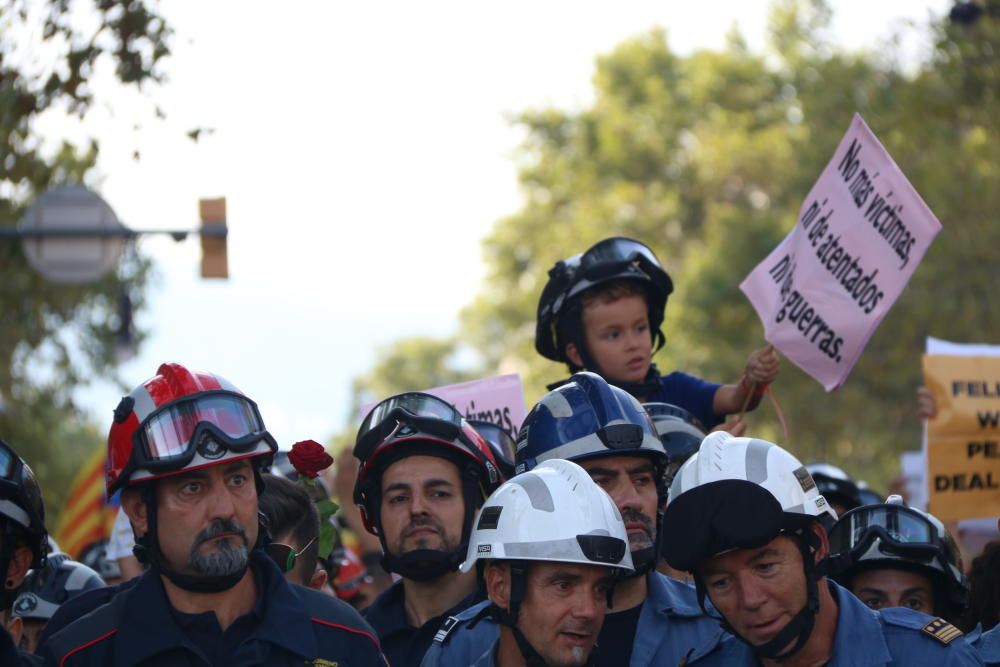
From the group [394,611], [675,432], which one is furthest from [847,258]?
[394,611]

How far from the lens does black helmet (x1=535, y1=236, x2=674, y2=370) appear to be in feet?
27.6

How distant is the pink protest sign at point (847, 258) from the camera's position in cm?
856

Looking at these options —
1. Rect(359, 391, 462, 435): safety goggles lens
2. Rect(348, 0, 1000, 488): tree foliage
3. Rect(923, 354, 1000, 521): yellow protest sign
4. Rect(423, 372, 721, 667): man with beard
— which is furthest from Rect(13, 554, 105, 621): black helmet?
Rect(348, 0, 1000, 488): tree foliage

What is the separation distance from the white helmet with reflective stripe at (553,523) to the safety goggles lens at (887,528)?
1.62m

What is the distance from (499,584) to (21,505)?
1600mm

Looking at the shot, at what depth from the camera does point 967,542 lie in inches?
527

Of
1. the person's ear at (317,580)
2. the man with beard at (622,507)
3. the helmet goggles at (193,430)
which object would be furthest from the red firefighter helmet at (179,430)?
the person's ear at (317,580)

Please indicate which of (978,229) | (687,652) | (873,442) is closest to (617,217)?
(873,442)

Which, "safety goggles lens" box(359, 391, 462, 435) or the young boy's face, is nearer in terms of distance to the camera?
"safety goggles lens" box(359, 391, 462, 435)

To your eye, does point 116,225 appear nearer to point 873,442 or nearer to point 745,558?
point 745,558

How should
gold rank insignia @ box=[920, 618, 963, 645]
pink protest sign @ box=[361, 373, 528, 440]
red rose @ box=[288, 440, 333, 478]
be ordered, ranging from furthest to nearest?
pink protest sign @ box=[361, 373, 528, 440] → red rose @ box=[288, 440, 333, 478] → gold rank insignia @ box=[920, 618, 963, 645]

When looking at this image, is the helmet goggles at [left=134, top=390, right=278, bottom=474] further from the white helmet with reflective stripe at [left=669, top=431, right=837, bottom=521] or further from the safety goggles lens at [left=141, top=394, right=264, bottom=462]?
the white helmet with reflective stripe at [left=669, top=431, right=837, bottom=521]

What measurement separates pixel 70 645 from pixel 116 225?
13.8 metres

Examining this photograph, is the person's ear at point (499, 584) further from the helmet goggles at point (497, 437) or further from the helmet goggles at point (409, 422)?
the helmet goggles at point (497, 437)
